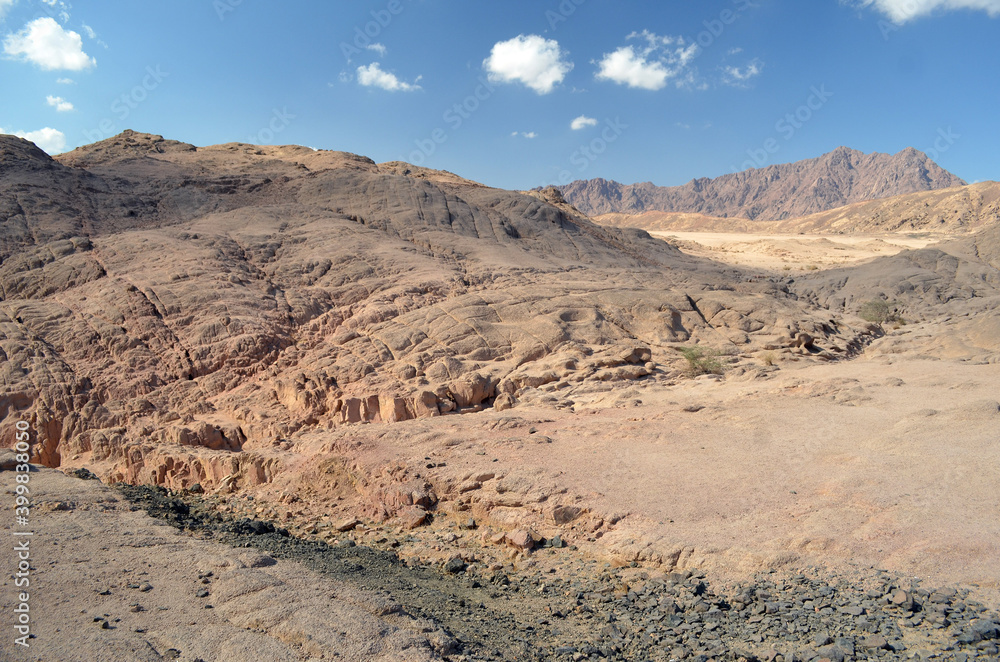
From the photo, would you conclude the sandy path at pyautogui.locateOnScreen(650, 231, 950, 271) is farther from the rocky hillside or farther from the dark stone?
the dark stone

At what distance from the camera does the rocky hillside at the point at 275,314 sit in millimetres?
10156

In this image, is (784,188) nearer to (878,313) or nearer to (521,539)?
(878,313)

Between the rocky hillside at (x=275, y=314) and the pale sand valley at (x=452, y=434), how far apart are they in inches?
2.5

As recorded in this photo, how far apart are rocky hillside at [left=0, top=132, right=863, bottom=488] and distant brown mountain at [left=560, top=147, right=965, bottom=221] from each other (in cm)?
10755

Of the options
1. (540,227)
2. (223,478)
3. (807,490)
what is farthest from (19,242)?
(807,490)

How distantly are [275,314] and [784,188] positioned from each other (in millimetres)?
136936

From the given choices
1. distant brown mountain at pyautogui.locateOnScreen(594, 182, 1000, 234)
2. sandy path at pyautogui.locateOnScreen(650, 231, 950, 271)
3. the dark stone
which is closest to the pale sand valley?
the dark stone

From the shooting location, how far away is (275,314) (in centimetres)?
1252

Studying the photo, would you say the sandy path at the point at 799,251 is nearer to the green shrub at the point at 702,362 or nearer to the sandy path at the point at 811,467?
the green shrub at the point at 702,362

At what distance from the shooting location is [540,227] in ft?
64.0

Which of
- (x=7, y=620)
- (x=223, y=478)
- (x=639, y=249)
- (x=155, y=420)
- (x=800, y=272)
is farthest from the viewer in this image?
(x=800, y=272)

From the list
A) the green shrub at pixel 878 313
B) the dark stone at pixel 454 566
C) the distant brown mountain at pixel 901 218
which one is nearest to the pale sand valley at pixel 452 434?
the dark stone at pixel 454 566

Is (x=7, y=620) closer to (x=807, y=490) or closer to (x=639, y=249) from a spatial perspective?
(x=807, y=490)

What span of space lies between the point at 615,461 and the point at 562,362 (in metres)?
3.59
